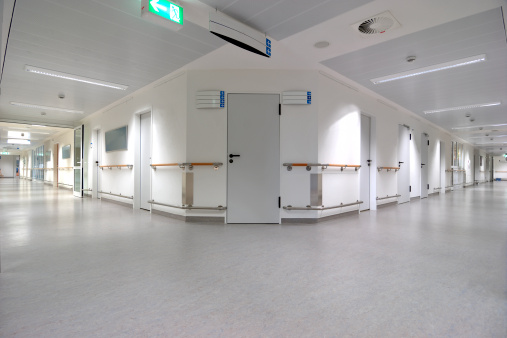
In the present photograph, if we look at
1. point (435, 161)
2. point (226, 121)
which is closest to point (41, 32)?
point (226, 121)

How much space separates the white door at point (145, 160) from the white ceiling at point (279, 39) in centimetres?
104

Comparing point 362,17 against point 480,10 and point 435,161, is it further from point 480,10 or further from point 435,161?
point 435,161

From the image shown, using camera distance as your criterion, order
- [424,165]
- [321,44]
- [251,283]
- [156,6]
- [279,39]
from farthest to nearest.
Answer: [424,165]
[321,44]
[279,39]
[156,6]
[251,283]

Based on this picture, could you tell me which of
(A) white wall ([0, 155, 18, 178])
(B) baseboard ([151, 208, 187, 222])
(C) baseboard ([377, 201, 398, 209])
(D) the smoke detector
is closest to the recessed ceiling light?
(D) the smoke detector

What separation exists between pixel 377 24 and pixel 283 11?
1.31 metres

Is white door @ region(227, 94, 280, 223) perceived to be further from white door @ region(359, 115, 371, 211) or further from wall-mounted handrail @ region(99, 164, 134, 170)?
wall-mounted handrail @ region(99, 164, 134, 170)

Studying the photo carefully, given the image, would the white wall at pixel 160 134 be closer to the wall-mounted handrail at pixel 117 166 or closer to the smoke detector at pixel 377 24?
the wall-mounted handrail at pixel 117 166

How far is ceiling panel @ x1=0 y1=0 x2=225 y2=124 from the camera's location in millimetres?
3301

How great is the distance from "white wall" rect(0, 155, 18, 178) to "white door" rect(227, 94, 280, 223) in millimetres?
39185

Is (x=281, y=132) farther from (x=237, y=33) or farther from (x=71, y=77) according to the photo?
(x=71, y=77)

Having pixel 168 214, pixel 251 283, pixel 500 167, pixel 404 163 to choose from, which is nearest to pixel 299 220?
pixel 168 214

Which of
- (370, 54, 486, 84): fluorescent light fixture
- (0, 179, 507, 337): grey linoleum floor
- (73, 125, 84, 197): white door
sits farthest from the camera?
(73, 125, 84, 197): white door

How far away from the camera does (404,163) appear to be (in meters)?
8.70

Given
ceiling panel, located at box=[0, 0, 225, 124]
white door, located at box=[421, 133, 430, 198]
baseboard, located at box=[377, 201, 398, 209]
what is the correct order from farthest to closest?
white door, located at box=[421, 133, 430, 198]
baseboard, located at box=[377, 201, 398, 209]
ceiling panel, located at box=[0, 0, 225, 124]
